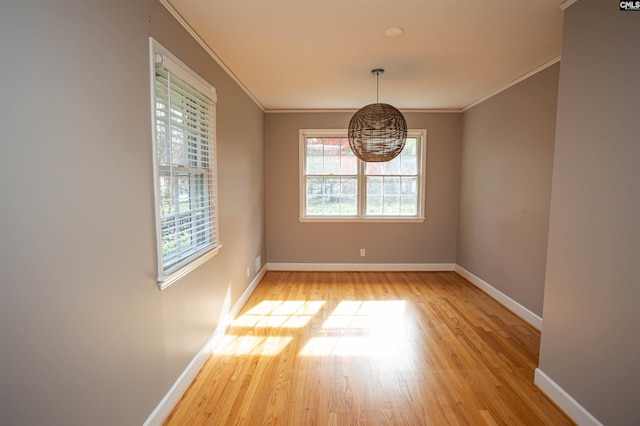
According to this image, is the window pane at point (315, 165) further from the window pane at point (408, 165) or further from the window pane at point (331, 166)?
the window pane at point (408, 165)

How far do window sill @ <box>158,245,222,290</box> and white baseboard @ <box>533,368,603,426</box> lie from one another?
2471 mm

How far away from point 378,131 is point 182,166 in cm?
172

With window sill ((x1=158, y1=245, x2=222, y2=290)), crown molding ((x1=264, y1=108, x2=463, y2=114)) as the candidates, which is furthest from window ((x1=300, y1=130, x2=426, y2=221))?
window sill ((x1=158, y1=245, x2=222, y2=290))

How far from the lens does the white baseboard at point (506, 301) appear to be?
10.2 ft

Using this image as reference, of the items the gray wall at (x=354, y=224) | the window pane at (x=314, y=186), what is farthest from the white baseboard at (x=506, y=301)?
Result: the window pane at (x=314, y=186)

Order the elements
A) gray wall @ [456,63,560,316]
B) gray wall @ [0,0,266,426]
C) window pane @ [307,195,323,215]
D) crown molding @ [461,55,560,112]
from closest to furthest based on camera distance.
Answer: gray wall @ [0,0,266,426] < crown molding @ [461,55,560,112] < gray wall @ [456,63,560,316] < window pane @ [307,195,323,215]

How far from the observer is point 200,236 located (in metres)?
2.45

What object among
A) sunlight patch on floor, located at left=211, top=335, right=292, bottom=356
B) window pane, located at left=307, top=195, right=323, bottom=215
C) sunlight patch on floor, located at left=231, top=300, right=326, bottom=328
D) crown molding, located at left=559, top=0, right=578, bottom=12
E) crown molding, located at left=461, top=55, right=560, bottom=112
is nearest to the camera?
crown molding, located at left=559, top=0, right=578, bottom=12

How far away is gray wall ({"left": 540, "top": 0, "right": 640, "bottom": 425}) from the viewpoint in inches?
60.7

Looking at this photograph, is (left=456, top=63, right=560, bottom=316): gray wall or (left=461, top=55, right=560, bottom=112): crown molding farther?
(left=456, top=63, right=560, bottom=316): gray wall

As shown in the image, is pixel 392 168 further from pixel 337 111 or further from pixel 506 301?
pixel 506 301

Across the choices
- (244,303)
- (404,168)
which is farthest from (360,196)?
(244,303)

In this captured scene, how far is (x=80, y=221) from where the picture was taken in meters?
1.24

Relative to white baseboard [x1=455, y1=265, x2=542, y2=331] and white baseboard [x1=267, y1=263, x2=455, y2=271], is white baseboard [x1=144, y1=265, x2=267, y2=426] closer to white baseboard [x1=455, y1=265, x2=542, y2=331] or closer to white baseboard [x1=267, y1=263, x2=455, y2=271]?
white baseboard [x1=267, y1=263, x2=455, y2=271]
